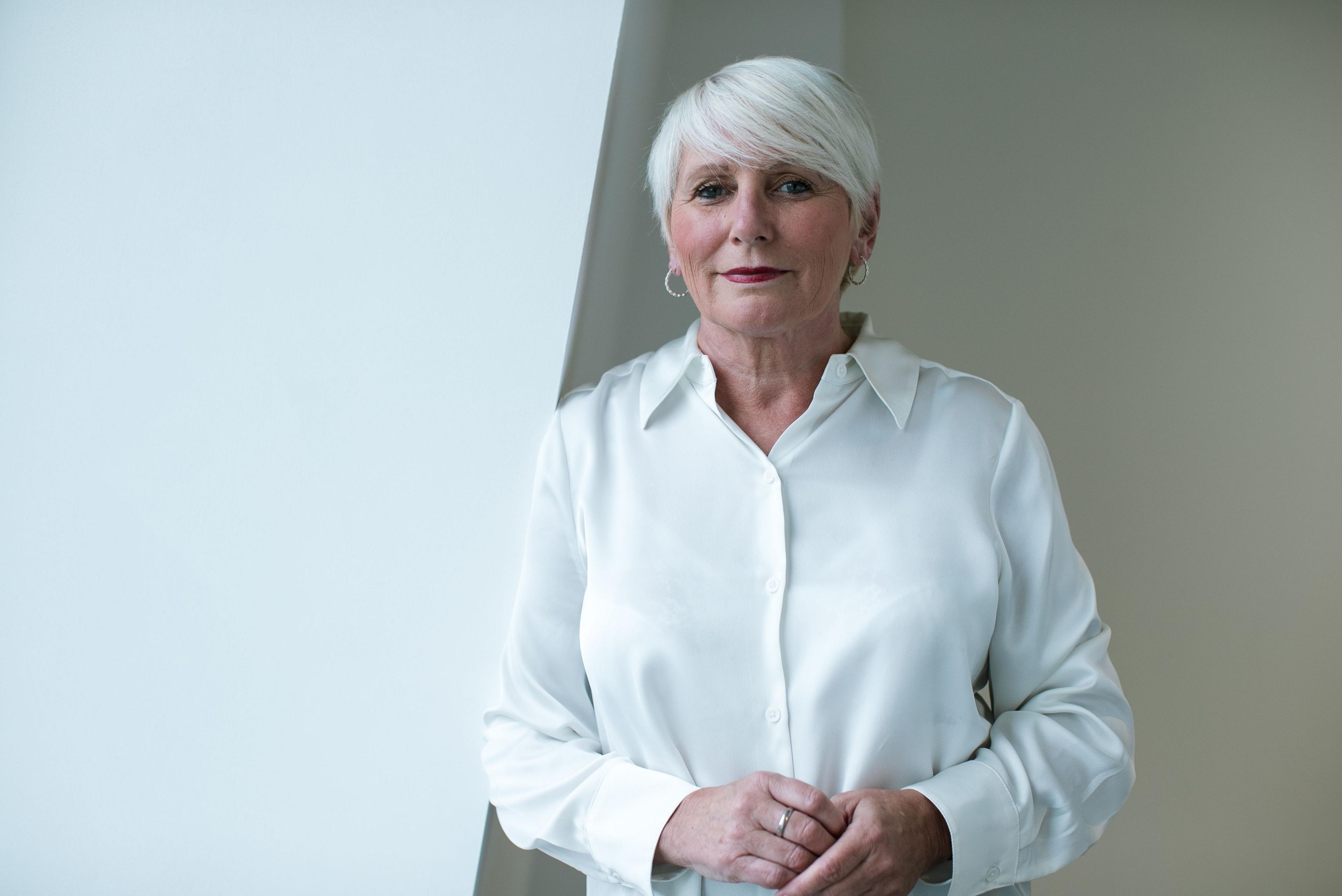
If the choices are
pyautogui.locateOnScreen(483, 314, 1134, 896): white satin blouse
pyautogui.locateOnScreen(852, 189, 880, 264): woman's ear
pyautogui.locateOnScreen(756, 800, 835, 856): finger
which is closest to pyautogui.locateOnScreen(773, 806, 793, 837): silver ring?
pyautogui.locateOnScreen(756, 800, 835, 856): finger

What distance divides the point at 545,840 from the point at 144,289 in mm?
929

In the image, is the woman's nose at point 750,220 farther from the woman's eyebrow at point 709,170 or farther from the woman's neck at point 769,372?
the woman's neck at point 769,372

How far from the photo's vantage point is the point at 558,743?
1250 mm

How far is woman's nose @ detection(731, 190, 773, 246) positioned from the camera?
1.25 m

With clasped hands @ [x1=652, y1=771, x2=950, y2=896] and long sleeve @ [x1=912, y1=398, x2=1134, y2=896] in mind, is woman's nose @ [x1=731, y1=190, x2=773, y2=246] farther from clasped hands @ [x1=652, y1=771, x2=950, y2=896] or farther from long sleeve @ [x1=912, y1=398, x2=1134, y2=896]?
clasped hands @ [x1=652, y1=771, x2=950, y2=896]

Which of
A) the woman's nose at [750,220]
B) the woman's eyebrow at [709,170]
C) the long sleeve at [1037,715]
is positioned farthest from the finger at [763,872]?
the woman's eyebrow at [709,170]

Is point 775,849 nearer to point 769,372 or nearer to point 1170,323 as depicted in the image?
point 769,372

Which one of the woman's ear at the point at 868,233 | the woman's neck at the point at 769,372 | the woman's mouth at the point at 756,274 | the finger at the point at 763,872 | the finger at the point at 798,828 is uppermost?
the woman's ear at the point at 868,233

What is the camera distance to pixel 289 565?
128 cm

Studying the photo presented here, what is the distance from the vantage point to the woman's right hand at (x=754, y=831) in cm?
109

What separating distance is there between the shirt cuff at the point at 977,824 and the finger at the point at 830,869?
124 mm

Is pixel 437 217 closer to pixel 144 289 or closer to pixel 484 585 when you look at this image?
pixel 144 289

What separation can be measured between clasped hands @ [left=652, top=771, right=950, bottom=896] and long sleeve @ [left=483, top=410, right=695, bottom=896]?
0.04m

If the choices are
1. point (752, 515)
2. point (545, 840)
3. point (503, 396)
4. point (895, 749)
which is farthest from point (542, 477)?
point (895, 749)
